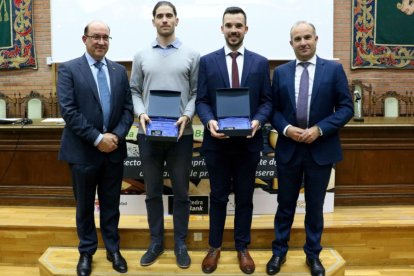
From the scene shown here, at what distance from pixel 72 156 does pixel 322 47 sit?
3.59m

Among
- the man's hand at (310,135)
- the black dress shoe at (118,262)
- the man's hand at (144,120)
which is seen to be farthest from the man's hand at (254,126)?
the black dress shoe at (118,262)

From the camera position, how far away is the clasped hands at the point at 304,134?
2.15 meters

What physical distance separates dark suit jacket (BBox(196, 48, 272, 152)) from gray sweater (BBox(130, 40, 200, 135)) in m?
0.08

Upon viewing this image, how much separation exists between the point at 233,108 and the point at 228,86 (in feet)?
0.54

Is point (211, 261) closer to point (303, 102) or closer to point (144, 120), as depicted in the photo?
point (144, 120)

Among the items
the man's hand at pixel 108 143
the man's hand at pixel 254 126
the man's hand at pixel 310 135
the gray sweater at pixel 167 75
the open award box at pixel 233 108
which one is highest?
the gray sweater at pixel 167 75

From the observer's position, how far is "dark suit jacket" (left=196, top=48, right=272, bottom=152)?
2227 millimetres

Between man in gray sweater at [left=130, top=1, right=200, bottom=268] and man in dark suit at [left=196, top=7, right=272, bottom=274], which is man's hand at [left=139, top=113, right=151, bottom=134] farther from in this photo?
man in dark suit at [left=196, top=7, right=272, bottom=274]

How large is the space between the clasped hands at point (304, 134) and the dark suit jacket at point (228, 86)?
0.55ft

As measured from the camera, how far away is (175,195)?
2.43 m

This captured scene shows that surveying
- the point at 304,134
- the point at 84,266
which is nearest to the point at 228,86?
the point at 304,134

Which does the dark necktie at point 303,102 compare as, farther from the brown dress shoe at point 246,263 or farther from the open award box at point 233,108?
the brown dress shoe at point 246,263

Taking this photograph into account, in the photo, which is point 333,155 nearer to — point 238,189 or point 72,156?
point 238,189

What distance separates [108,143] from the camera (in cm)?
219
